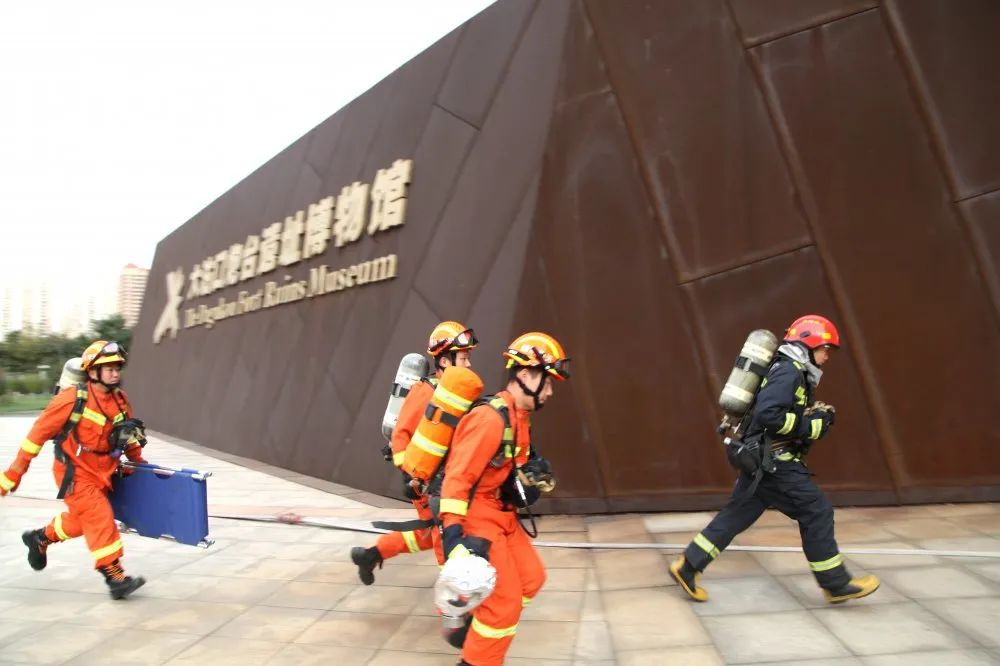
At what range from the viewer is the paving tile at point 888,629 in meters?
3.79

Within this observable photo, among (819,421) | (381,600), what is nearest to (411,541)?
(381,600)

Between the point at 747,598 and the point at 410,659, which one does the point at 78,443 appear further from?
the point at 747,598

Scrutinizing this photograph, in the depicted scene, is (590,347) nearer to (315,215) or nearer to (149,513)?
(149,513)

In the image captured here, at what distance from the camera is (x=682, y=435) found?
7.02 m

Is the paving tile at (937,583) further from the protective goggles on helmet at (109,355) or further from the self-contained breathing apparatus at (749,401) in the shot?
the protective goggles on helmet at (109,355)

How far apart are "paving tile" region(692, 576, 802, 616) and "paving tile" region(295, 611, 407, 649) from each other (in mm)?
1889

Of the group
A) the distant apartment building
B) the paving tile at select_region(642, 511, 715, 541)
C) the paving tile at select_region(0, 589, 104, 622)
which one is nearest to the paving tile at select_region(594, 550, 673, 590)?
the paving tile at select_region(642, 511, 715, 541)

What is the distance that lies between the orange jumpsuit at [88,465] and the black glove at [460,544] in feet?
10.1

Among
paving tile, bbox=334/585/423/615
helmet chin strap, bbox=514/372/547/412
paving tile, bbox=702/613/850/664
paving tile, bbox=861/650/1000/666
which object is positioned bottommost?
paving tile, bbox=861/650/1000/666

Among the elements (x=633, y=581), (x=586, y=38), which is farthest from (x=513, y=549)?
(x=586, y=38)

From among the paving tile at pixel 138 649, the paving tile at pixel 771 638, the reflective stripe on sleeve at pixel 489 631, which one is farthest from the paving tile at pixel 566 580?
the paving tile at pixel 138 649

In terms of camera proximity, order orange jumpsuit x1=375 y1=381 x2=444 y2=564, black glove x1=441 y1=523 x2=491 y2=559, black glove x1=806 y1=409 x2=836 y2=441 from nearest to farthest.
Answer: black glove x1=441 y1=523 x2=491 y2=559
black glove x1=806 y1=409 x2=836 y2=441
orange jumpsuit x1=375 y1=381 x2=444 y2=564

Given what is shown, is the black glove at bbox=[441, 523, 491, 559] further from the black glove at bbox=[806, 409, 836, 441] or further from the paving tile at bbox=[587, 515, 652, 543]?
the paving tile at bbox=[587, 515, 652, 543]

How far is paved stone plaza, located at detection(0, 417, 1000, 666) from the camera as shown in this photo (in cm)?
398
